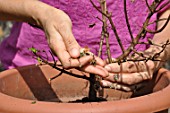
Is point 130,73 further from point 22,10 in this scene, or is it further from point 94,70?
point 22,10

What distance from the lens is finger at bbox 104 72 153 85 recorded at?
1.11m

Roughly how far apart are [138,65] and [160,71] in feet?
0.37

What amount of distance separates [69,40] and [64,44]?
15 millimetres

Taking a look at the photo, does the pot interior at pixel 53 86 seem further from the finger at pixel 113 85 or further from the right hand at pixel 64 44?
the right hand at pixel 64 44

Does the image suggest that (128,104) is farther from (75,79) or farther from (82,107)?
(75,79)

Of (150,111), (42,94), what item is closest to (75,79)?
(42,94)

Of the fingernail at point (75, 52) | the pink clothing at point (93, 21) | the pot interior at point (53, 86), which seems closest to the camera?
the fingernail at point (75, 52)

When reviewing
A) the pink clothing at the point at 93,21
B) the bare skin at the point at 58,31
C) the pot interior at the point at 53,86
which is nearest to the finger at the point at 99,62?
the bare skin at the point at 58,31

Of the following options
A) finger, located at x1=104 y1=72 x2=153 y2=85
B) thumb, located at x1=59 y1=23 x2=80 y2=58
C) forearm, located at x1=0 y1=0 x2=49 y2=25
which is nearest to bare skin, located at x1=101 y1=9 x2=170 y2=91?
finger, located at x1=104 y1=72 x2=153 y2=85

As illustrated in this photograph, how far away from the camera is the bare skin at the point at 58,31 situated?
993 millimetres

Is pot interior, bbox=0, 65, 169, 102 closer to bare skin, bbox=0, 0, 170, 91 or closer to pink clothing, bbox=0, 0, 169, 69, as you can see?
bare skin, bbox=0, 0, 170, 91

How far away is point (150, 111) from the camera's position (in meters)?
0.98

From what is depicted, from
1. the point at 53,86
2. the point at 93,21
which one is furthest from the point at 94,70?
the point at 93,21

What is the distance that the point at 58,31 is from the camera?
41.6 inches
